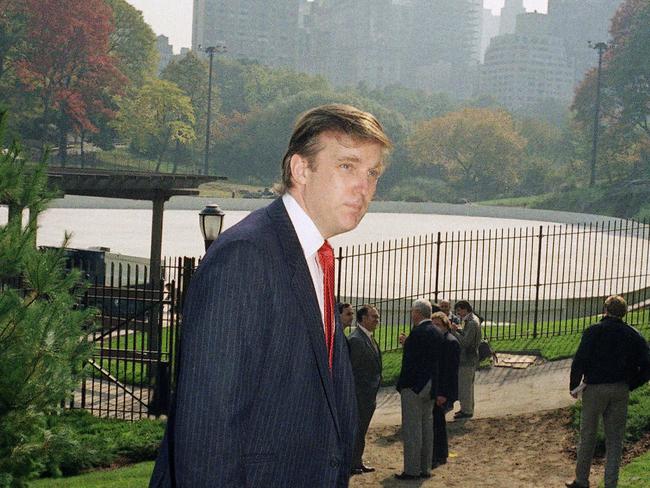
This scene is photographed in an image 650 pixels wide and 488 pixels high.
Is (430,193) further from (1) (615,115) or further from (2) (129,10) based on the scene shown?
(2) (129,10)

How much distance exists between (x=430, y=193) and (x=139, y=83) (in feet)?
72.2

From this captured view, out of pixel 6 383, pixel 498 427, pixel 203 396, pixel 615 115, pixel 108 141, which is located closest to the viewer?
pixel 203 396

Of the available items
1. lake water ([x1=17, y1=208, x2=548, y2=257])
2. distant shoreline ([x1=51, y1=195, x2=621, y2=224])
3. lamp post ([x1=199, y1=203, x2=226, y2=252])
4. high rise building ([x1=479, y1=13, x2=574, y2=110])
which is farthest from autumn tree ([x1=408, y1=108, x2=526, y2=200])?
high rise building ([x1=479, y1=13, x2=574, y2=110])

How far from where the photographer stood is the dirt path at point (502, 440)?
826 centimetres

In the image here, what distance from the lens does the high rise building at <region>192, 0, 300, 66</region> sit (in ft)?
549

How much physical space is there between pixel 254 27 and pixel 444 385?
165m

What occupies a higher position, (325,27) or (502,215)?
(325,27)

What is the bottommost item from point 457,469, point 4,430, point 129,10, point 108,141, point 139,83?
point 457,469

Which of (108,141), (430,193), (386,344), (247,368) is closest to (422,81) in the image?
(430,193)

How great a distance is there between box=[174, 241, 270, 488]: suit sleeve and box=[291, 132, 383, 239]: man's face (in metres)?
→ 0.27

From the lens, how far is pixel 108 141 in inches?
2436

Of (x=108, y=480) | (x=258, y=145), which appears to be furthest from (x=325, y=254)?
(x=258, y=145)

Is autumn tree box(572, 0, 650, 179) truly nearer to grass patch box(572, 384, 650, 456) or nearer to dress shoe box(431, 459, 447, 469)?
grass patch box(572, 384, 650, 456)

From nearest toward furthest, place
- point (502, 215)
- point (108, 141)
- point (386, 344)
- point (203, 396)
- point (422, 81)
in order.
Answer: point (203, 396) < point (386, 344) < point (502, 215) < point (108, 141) < point (422, 81)
